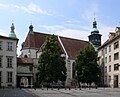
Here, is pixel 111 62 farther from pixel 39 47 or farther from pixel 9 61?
pixel 39 47

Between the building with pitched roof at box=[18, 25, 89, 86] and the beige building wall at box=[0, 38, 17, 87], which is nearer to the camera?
the beige building wall at box=[0, 38, 17, 87]

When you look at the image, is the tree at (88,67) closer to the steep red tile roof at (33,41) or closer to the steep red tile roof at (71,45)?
the steep red tile roof at (71,45)

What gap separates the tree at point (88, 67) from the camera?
70875 mm

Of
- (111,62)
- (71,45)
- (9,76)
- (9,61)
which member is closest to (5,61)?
(9,61)

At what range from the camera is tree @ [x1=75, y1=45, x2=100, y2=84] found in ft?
233

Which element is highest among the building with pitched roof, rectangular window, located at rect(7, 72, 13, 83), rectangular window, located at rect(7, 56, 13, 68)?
the building with pitched roof

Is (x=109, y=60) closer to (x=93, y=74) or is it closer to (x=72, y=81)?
(x=93, y=74)

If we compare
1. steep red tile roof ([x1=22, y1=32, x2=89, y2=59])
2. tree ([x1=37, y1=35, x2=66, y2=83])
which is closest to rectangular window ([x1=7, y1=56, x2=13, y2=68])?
tree ([x1=37, y1=35, x2=66, y2=83])

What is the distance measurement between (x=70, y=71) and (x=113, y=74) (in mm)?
18735

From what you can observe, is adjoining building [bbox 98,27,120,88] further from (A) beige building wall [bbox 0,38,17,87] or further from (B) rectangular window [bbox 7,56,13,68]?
(B) rectangular window [bbox 7,56,13,68]

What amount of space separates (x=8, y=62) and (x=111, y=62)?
84.8ft

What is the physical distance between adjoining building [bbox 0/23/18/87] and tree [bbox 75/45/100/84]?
54.3 feet

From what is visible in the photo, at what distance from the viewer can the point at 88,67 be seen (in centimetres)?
7131

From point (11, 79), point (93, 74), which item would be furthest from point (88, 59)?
point (11, 79)
